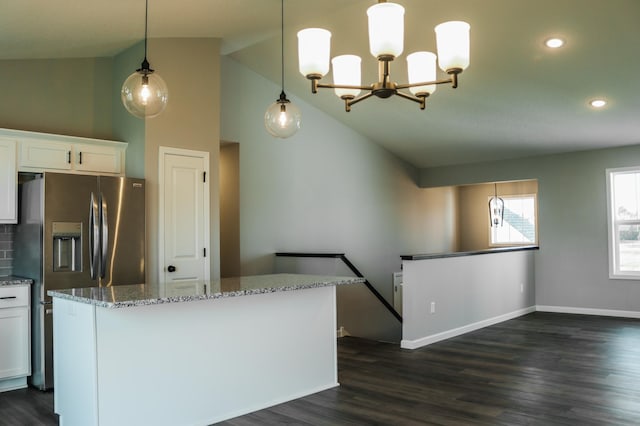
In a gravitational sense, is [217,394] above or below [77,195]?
below

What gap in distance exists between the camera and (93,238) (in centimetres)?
449

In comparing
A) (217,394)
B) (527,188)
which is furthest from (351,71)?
(527,188)

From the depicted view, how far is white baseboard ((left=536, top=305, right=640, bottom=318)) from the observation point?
739 centimetres

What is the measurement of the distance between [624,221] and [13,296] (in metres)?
7.32

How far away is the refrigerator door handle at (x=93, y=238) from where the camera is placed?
14.7 feet

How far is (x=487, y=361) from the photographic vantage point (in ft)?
16.6

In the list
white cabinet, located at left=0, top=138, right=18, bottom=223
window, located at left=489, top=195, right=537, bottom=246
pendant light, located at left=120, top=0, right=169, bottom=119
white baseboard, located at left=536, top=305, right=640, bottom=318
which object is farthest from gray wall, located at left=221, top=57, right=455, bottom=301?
pendant light, located at left=120, top=0, right=169, bottom=119

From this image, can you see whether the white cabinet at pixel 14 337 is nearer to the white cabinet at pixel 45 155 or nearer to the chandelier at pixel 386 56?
the white cabinet at pixel 45 155

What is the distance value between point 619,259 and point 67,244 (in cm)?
688

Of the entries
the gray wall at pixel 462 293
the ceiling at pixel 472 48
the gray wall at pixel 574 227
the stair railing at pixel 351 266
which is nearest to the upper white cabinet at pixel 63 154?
the ceiling at pixel 472 48

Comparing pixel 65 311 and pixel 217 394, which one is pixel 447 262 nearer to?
pixel 217 394

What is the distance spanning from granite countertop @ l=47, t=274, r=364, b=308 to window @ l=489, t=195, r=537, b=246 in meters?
6.85

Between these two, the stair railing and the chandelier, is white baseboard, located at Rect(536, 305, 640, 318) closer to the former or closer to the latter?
the stair railing

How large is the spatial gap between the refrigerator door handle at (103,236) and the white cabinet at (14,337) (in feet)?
1.89
